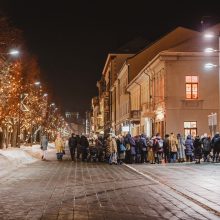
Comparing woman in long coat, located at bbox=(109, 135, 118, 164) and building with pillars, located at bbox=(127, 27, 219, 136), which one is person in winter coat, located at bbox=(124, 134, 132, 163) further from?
building with pillars, located at bbox=(127, 27, 219, 136)

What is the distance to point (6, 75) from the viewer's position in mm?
45188

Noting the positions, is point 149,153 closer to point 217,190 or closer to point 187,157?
point 187,157

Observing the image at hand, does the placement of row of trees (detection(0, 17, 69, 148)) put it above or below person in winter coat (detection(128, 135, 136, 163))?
above

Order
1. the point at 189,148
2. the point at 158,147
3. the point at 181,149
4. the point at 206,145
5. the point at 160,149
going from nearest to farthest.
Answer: the point at 206,145 < the point at 158,147 < the point at 160,149 < the point at 189,148 < the point at 181,149

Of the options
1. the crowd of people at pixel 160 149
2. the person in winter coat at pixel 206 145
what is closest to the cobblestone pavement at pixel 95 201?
the person in winter coat at pixel 206 145

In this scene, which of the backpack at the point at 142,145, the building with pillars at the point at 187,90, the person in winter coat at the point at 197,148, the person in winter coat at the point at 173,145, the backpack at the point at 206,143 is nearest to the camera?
the backpack at the point at 206,143

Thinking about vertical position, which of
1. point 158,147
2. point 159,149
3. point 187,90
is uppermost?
point 187,90

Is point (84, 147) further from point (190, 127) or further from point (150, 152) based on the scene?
point (190, 127)

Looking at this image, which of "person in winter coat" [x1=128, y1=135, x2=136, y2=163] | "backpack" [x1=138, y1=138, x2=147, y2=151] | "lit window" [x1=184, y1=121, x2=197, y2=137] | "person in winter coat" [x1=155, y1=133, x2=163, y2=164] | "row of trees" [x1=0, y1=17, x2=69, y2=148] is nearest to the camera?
"person in winter coat" [x1=155, y1=133, x2=163, y2=164]

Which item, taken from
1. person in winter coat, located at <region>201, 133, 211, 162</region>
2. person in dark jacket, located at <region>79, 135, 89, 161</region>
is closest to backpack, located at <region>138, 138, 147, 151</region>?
person in winter coat, located at <region>201, 133, 211, 162</region>

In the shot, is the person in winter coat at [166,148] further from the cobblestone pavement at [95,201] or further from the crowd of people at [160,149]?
the cobblestone pavement at [95,201]

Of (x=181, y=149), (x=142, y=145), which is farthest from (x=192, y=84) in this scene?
(x=142, y=145)

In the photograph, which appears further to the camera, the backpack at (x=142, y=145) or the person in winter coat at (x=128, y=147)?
the backpack at (x=142, y=145)

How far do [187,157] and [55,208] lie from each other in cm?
2413
